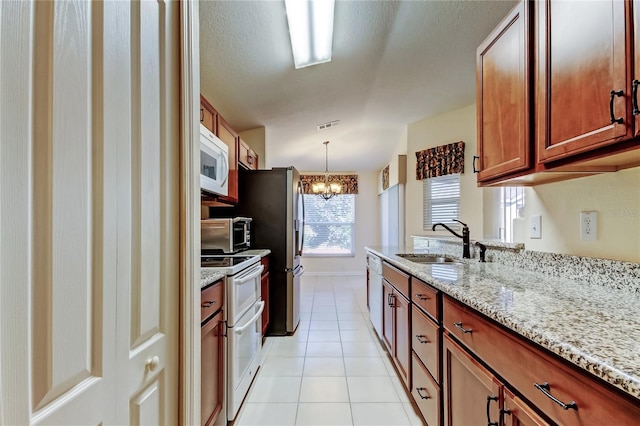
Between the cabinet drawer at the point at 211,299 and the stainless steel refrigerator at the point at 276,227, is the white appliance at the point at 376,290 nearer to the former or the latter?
the stainless steel refrigerator at the point at 276,227

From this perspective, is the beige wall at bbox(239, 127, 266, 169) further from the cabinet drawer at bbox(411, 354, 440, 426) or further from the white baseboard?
the white baseboard

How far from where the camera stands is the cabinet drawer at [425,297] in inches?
55.5

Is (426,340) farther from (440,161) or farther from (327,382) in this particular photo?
(440,161)

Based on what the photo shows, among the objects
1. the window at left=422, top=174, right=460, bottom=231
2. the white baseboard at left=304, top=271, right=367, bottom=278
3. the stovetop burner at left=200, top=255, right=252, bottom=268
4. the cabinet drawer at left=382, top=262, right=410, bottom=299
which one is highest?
the window at left=422, top=174, right=460, bottom=231

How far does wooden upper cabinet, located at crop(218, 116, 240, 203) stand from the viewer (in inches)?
102

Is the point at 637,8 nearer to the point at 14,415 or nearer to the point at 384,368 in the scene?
the point at 14,415

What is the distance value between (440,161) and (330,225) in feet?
10.5

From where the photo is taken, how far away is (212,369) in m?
1.48

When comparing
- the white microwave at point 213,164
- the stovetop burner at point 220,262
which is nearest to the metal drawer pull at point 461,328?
the stovetop burner at point 220,262

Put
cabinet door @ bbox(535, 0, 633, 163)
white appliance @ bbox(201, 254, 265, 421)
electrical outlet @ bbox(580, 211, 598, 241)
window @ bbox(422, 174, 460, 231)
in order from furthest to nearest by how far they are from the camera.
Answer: window @ bbox(422, 174, 460, 231), white appliance @ bbox(201, 254, 265, 421), electrical outlet @ bbox(580, 211, 598, 241), cabinet door @ bbox(535, 0, 633, 163)

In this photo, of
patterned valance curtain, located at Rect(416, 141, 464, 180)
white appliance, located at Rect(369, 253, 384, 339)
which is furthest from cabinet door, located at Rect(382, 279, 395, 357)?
patterned valance curtain, located at Rect(416, 141, 464, 180)

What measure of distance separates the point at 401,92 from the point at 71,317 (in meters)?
3.70

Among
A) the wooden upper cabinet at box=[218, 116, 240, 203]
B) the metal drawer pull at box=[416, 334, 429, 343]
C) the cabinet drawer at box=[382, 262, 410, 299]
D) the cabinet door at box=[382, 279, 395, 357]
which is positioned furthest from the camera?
the wooden upper cabinet at box=[218, 116, 240, 203]

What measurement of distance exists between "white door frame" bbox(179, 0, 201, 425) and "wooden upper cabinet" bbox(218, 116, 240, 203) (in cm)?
159
